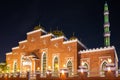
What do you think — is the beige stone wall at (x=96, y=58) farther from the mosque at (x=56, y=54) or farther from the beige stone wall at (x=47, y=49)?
the beige stone wall at (x=47, y=49)

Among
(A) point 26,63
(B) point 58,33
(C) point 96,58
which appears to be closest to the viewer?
(C) point 96,58

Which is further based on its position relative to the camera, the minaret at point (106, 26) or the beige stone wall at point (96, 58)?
the minaret at point (106, 26)

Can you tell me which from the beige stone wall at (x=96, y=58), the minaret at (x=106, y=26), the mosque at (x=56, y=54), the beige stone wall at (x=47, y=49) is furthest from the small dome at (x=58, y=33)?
the beige stone wall at (x=96, y=58)

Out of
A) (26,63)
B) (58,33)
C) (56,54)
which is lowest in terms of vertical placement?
(26,63)

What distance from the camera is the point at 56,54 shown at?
33.2m

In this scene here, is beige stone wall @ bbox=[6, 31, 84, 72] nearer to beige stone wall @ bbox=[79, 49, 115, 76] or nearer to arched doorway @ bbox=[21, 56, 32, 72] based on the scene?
arched doorway @ bbox=[21, 56, 32, 72]

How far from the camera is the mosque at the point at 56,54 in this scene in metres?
28.6

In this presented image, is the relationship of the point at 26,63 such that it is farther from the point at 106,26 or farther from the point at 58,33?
the point at 106,26

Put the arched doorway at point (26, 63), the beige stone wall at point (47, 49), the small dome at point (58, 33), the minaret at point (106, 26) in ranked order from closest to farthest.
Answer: the beige stone wall at point (47, 49)
the arched doorway at point (26, 63)
the minaret at point (106, 26)
the small dome at point (58, 33)

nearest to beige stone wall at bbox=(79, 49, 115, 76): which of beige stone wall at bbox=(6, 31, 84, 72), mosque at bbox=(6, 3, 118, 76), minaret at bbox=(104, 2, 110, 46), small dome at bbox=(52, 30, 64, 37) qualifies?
mosque at bbox=(6, 3, 118, 76)

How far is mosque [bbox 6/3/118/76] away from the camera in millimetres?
28641

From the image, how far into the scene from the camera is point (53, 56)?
3353cm

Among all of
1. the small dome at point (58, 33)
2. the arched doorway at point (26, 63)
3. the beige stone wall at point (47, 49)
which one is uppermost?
the small dome at point (58, 33)

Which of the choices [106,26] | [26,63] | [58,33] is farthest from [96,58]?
[26,63]
